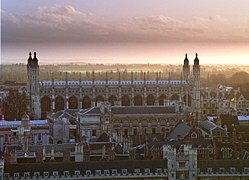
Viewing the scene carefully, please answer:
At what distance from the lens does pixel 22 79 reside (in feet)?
463

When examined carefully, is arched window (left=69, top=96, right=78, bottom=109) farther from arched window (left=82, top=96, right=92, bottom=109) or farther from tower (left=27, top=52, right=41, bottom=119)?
tower (left=27, top=52, right=41, bottom=119)

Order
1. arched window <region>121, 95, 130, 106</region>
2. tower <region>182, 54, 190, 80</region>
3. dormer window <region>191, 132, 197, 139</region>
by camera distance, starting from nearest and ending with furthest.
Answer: dormer window <region>191, 132, 197, 139</region>, arched window <region>121, 95, 130, 106</region>, tower <region>182, 54, 190, 80</region>

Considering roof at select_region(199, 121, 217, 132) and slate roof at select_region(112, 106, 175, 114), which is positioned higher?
slate roof at select_region(112, 106, 175, 114)

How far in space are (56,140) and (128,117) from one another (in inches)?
352

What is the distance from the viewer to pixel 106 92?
71.1 metres

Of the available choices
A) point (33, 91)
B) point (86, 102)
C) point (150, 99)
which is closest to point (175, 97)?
point (150, 99)

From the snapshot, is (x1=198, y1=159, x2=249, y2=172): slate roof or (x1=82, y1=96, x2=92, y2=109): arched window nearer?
(x1=198, y1=159, x2=249, y2=172): slate roof

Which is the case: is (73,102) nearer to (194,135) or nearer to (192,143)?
(194,135)

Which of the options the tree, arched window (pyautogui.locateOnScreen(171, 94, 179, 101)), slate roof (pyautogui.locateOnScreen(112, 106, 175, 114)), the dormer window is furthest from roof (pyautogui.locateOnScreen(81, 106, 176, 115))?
the dormer window

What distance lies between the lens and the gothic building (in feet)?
227

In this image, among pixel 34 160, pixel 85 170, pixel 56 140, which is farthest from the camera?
pixel 56 140

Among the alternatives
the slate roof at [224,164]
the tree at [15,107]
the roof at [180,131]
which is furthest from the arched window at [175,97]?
the slate roof at [224,164]

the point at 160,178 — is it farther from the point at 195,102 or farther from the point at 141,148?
the point at 195,102

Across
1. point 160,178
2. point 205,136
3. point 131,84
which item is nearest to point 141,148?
point 205,136
